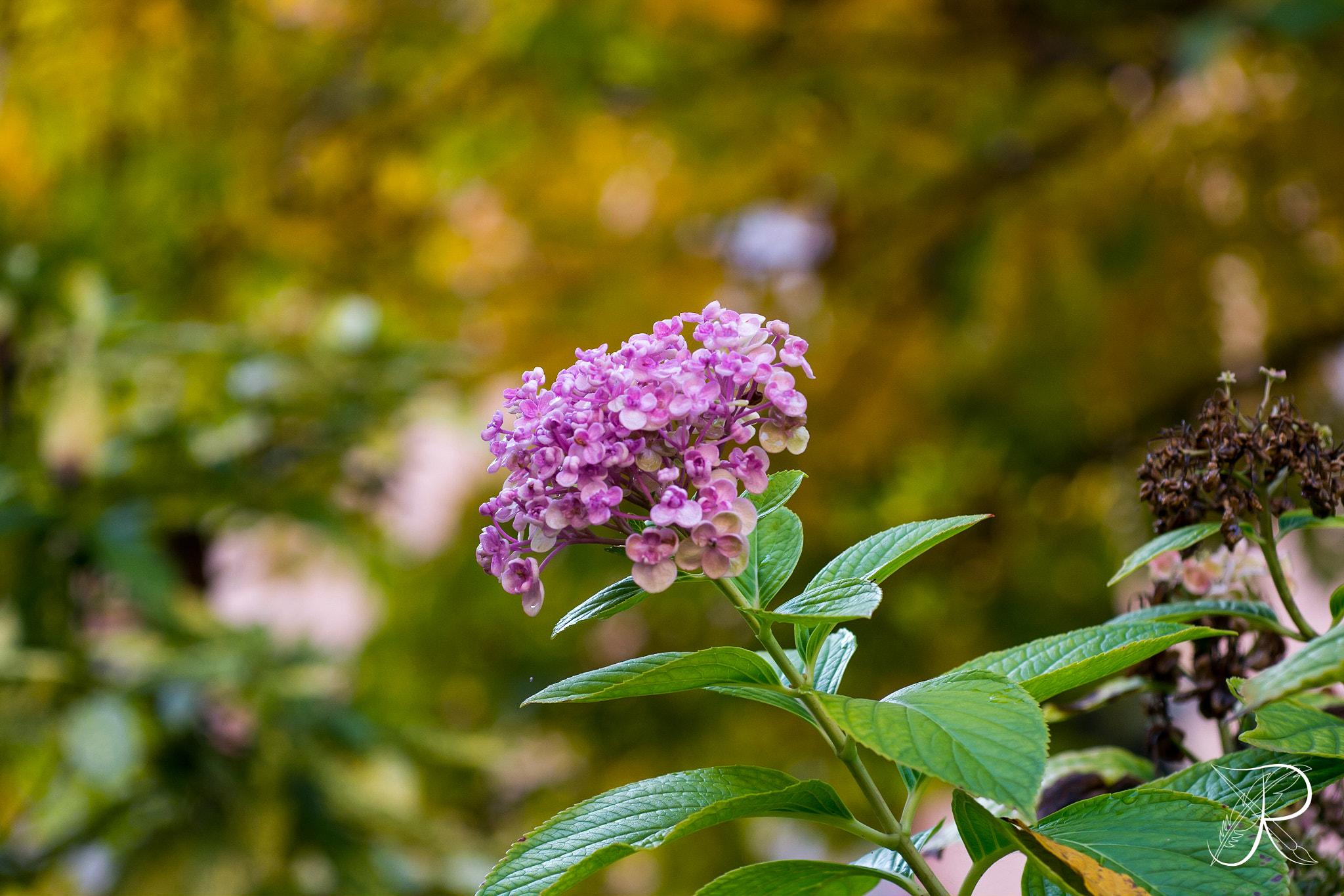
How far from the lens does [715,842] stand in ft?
8.30

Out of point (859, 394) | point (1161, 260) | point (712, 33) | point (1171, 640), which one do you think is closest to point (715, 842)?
point (859, 394)

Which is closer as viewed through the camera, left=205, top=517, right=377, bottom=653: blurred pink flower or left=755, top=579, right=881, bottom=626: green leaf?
left=755, top=579, right=881, bottom=626: green leaf

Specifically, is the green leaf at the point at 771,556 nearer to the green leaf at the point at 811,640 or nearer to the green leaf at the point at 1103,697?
the green leaf at the point at 811,640

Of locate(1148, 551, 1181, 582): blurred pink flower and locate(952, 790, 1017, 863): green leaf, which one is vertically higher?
locate(1148, 551, 1181, 582): blurred pink flower

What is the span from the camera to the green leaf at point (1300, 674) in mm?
331

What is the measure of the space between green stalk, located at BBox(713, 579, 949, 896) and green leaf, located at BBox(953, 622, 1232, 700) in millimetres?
62

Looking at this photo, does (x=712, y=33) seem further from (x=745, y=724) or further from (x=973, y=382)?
(x=745, y=724)

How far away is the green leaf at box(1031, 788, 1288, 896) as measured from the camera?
0.40 metres

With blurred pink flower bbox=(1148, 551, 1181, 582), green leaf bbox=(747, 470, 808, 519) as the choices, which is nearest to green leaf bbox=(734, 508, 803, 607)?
green leaf bbox=(747, 470, 808, 519)

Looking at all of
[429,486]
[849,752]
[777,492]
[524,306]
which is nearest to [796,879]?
[849,752]

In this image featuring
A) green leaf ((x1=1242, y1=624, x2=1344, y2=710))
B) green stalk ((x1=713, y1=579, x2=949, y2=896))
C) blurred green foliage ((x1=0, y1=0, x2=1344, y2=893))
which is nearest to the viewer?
green leaf ((x1=1242, y1=624, x2=1344, y2=710))

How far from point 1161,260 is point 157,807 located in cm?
197

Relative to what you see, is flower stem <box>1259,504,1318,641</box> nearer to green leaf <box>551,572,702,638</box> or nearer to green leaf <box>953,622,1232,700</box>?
green leaf <box>953,622,1232,700</box>

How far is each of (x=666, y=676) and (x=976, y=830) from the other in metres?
0.15
